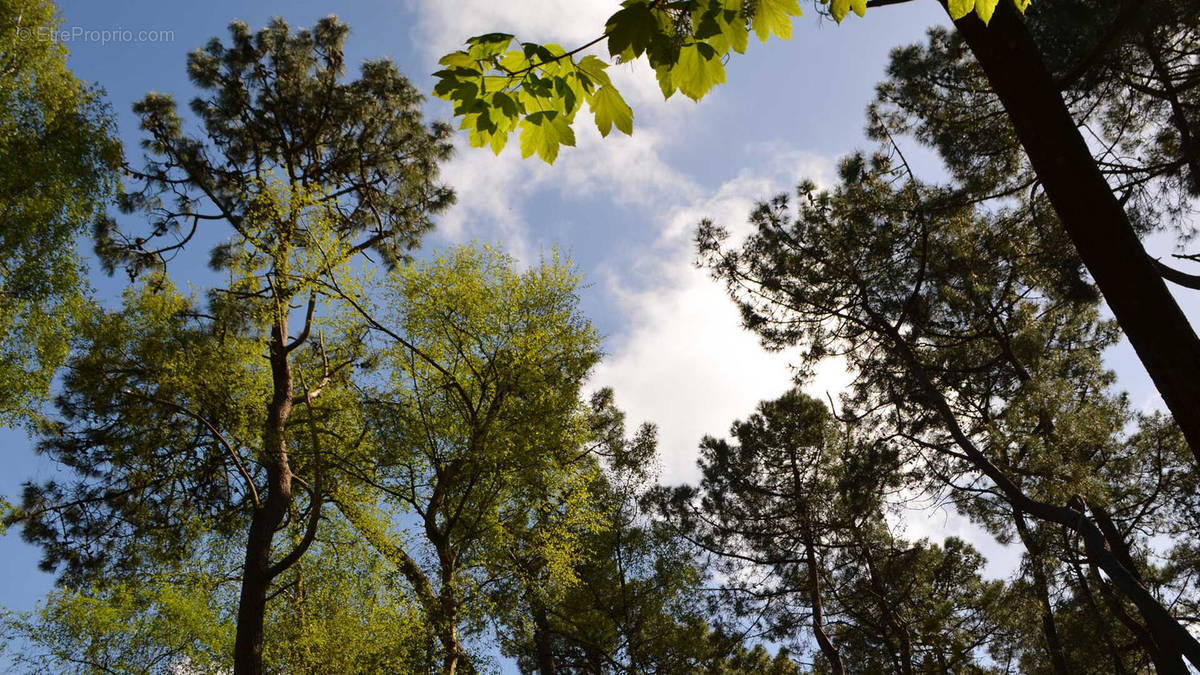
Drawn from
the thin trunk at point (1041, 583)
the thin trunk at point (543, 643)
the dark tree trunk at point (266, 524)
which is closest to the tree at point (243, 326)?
the dark tree trunk at point (266, 524)

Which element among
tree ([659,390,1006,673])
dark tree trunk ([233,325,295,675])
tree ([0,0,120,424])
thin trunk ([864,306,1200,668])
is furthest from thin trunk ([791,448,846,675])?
tree ([0,0,120,424])

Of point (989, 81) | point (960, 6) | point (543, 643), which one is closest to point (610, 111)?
point (960, 6)

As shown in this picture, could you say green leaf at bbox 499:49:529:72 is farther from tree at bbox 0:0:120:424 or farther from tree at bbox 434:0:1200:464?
tree at bbox 0:0:120:424

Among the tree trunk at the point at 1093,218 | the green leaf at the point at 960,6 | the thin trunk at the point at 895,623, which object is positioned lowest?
the tree trunk at the point at 1093,218

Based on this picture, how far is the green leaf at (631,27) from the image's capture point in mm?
1251

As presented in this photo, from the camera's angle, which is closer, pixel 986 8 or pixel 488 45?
pixel 986 8

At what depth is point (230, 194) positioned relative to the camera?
11.9 m

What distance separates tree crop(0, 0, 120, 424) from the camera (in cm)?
753

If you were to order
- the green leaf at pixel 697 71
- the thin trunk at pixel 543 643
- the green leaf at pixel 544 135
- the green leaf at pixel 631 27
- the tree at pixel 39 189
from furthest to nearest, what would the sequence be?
the thin trunk at pixel 543 643, the tree at pixel 39 189, the green leaf at pixel 544 135, the green leaf at pixel 697 71, the green leaf at pixel 631 27

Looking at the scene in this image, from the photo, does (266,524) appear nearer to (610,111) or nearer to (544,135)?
(544,135)

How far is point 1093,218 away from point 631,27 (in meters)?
1.00

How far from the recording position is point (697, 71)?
1.38 metres

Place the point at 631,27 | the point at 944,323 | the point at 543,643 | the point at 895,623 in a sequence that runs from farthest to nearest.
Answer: the point at 543,643 < the point at 895,623 < the point at 944,323 < the point at 631,27

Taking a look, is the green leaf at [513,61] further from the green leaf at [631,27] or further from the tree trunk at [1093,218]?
the tree trunk at [1093,218]
